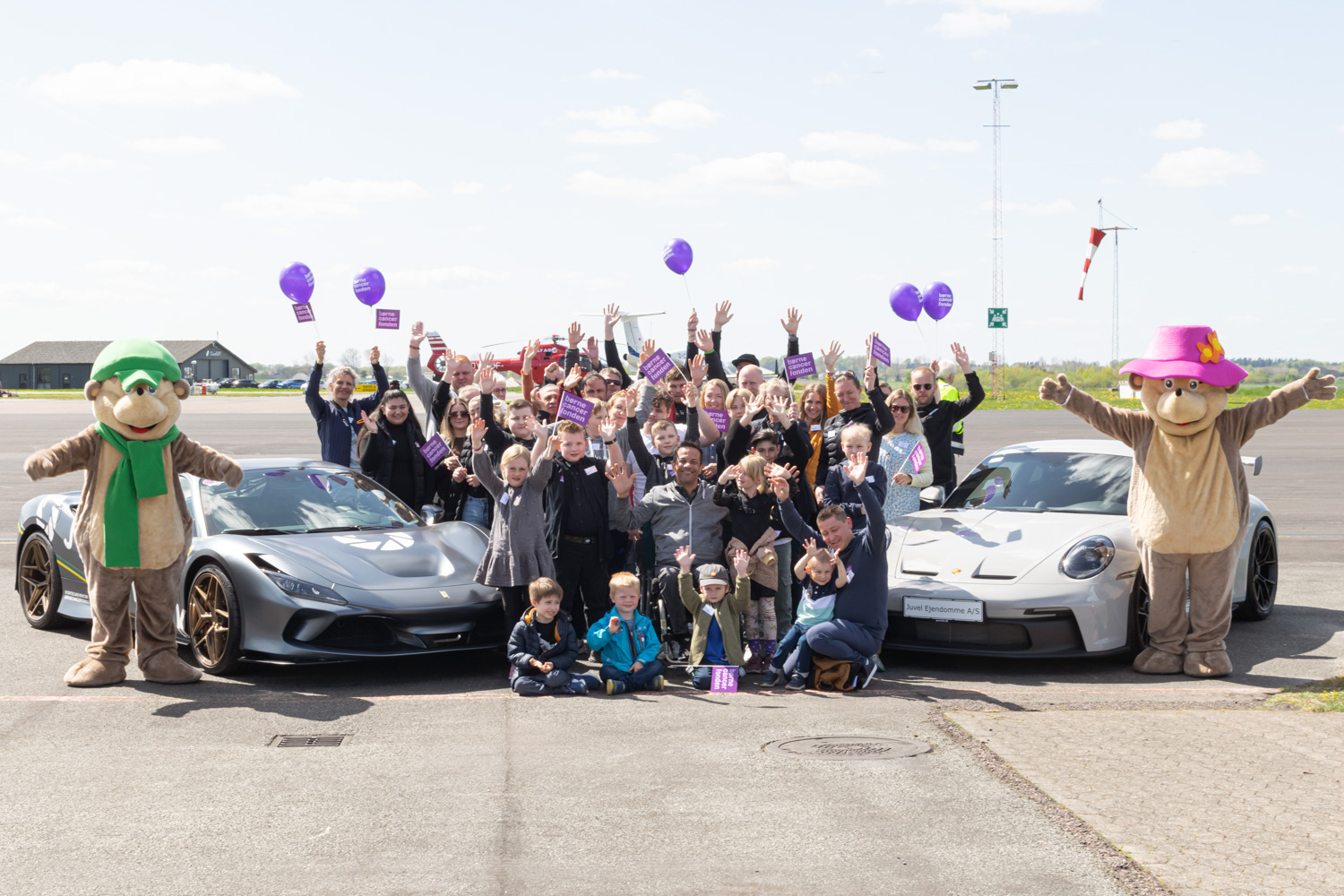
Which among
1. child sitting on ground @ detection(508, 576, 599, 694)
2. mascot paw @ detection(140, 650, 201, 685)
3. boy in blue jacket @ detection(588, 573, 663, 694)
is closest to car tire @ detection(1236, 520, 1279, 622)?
boy in blue jacket @ detection(588, 573, 663, 694)

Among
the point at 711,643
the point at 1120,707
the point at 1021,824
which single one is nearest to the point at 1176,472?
the point at 1120,707

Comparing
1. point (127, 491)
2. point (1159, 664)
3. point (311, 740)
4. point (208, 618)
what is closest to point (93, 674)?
point (208, 618)

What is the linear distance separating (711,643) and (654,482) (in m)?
1.64

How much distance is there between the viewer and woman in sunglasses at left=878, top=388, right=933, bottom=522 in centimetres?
955

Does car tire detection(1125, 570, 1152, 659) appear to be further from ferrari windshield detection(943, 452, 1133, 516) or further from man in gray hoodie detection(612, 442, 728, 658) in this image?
man in gray hoodie detection(612, 442, 728, 658)

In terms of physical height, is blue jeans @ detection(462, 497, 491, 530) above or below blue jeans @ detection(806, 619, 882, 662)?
above

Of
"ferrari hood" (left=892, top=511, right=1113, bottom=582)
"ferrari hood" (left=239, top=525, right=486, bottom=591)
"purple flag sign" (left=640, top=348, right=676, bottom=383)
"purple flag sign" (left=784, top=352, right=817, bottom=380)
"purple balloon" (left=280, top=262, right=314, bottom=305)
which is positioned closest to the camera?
"ferrari hood" (left=239, top=525, right=486, bottom=591)

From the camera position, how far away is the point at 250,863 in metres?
4.58

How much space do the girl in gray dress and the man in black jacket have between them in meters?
3.75

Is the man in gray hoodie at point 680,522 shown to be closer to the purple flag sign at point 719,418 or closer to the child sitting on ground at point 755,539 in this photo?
the child sitting on ground at point 755,539

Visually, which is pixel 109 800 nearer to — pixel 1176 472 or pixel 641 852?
pixel 641 852

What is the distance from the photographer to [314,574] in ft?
25.2

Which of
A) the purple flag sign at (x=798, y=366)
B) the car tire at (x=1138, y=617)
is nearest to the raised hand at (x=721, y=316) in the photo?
the purple flag sign at (x=798, y=366)

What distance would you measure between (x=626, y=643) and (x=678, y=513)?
1.06 meters
